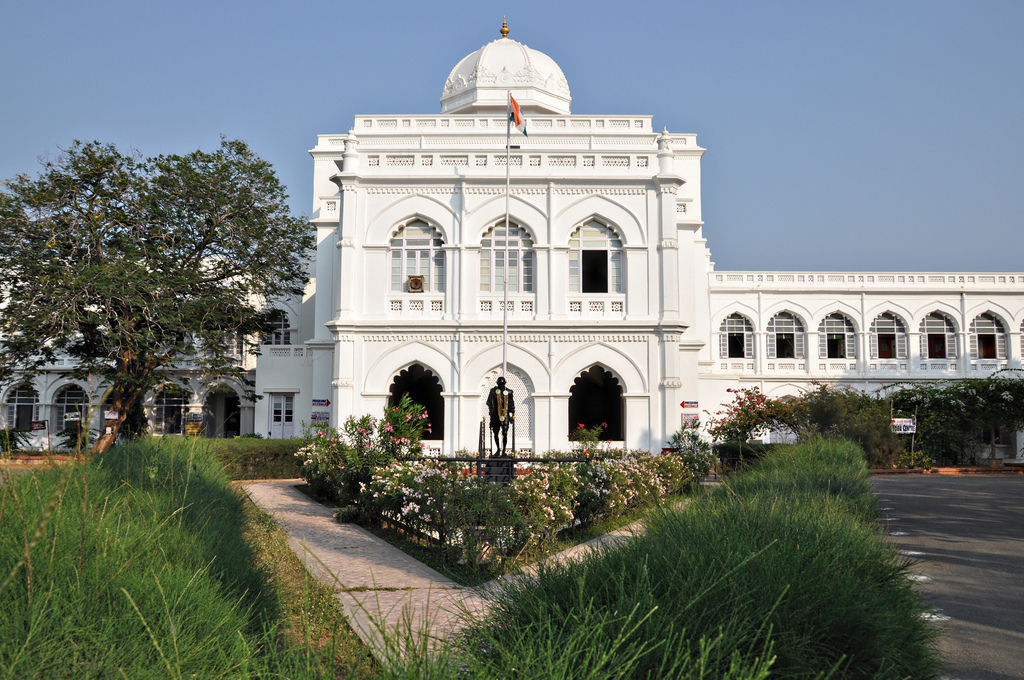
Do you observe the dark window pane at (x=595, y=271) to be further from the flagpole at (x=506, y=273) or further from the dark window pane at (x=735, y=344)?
the dark window pane at (x=735, y=344)

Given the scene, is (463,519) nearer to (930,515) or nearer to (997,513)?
(930,515)

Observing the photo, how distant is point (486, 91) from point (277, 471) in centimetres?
1664

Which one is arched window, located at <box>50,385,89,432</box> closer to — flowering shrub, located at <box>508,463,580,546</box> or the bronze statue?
the bronze statue

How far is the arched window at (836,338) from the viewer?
3472 centimetres

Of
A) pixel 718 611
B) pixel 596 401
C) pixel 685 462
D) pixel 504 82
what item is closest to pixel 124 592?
pixel 718 611

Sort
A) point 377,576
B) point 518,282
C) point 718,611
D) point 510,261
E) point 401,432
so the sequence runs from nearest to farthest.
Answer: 1. point 718,611
2. point 377,576
3. point 401,432
4. point 518,282
5. point 510,261

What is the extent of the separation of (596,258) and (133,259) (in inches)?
523

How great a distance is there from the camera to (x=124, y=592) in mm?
3223

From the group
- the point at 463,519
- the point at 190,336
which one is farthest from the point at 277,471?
the point at 463,519

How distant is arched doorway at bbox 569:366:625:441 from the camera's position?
27406 millimetres

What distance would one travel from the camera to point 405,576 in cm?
775

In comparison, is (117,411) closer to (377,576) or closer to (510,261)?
(510,261)

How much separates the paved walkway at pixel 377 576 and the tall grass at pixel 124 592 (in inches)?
21.6

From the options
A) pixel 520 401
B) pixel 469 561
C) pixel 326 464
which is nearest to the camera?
pixel 469 561
